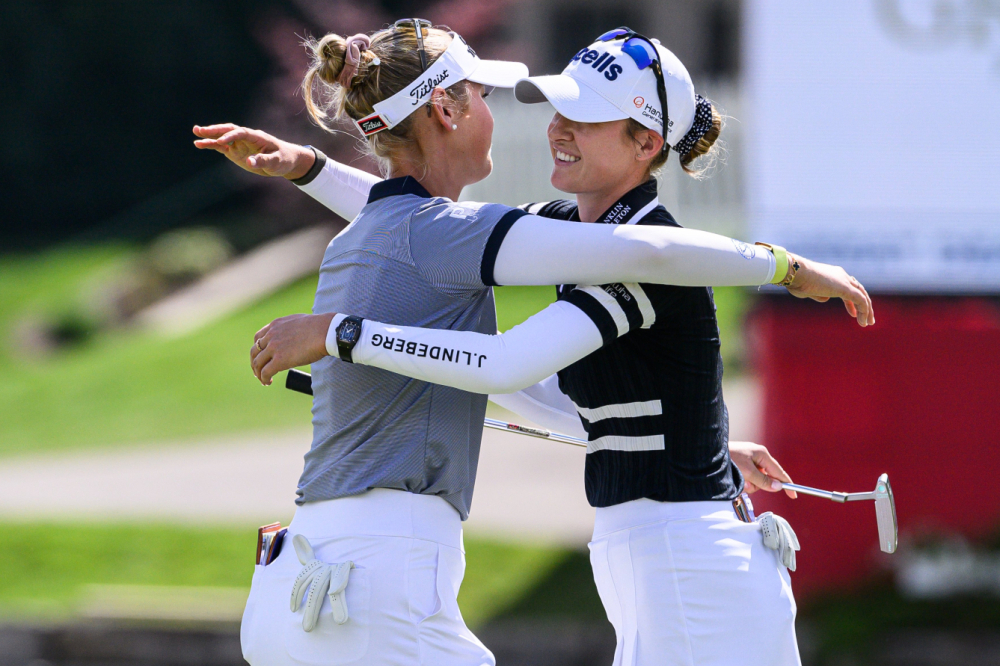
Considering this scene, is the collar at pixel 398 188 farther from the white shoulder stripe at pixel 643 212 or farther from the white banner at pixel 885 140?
the white banner at pixel 885 140

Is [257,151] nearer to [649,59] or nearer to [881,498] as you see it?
[649,59]

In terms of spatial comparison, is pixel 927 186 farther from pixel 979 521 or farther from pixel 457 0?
pixel 457 0

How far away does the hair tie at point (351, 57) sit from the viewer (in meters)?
2.86

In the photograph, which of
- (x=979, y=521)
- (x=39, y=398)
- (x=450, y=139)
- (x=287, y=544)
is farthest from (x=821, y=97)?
(x=39, y=398)

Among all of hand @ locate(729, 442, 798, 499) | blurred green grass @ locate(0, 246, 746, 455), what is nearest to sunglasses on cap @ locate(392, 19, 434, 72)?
hand @ locate(729, 442, 798, 499)

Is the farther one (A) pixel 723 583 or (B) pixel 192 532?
(B) pixel 192 532

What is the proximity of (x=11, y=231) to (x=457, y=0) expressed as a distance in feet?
24.0

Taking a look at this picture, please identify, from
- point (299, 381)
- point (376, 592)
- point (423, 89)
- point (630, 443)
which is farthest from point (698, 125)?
point (376, 592)

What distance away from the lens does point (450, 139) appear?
2.90 metres

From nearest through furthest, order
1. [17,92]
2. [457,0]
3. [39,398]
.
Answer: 1. [39,398]
2. [457,0]
3. [17,92]

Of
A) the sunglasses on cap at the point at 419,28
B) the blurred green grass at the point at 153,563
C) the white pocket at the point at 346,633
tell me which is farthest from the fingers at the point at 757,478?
the blurred green grass at the point at 153,563

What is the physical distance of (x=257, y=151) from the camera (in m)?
3.34

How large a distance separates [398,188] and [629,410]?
2.28 ft

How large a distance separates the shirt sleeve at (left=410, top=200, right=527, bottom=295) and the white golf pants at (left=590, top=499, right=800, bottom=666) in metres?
0.62
